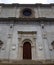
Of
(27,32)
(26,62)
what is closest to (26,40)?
(27,32)

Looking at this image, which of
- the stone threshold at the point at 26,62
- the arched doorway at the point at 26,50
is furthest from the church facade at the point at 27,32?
the stone threshold at the point at 26,62

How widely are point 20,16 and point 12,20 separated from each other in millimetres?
1490

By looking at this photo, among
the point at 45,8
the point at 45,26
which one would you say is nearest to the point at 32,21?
the point at 45,26

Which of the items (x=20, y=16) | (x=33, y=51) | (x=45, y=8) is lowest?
(x=33, y=51)

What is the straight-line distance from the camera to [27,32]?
63.0ft

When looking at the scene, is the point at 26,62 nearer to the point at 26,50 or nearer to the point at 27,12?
the point at 26,50

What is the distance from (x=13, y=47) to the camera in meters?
17.9

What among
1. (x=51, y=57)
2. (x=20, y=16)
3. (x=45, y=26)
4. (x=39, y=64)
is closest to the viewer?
(x=39, y=64)

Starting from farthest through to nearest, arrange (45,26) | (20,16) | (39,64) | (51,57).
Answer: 1. (20,16)
2. (45,26)
3. (51,57)
4. (39,64)

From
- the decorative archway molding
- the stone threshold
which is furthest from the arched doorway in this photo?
the stone threshold

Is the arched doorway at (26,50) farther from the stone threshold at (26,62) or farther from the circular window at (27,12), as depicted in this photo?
the circular window at (27,12)

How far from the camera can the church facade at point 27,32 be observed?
1747cm

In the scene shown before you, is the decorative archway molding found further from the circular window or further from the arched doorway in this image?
the circular window

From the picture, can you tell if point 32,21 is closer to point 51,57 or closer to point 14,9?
point 14,9
